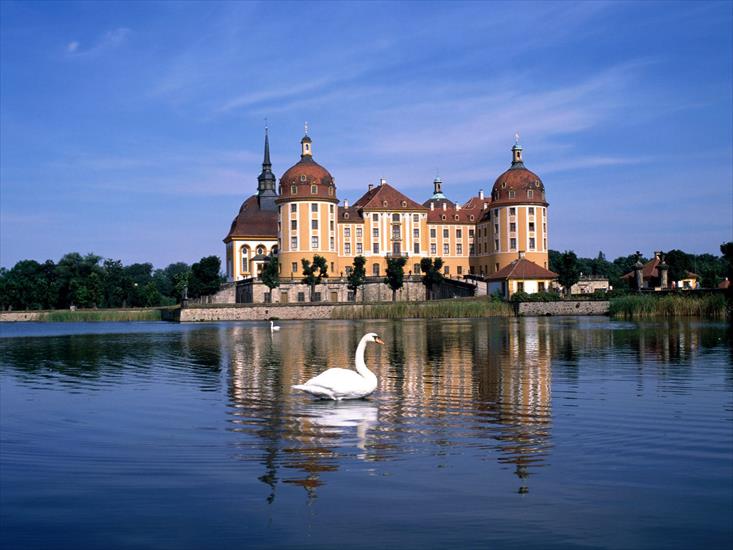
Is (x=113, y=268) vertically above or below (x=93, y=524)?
above

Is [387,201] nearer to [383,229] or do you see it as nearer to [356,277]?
[383,229]

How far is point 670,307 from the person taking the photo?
54.5 m

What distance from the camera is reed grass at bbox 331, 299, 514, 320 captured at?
68125mm

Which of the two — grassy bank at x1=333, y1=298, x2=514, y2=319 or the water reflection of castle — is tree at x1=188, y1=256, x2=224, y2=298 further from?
the water reflection of castle

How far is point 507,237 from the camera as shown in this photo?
327 feet

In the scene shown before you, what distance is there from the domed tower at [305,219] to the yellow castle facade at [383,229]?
12 centimetres

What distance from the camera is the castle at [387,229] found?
9625 cm

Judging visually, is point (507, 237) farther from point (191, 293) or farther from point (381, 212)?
point (191, 293)

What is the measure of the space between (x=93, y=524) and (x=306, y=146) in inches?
3856

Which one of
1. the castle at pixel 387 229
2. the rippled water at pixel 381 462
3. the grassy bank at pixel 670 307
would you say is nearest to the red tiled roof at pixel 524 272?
the castle at pixel 387 229

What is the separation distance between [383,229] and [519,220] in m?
17.0

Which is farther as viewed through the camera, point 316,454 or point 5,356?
point 5,356

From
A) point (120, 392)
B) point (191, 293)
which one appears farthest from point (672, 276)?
point (120, 392)

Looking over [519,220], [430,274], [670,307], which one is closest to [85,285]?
[430,274]
